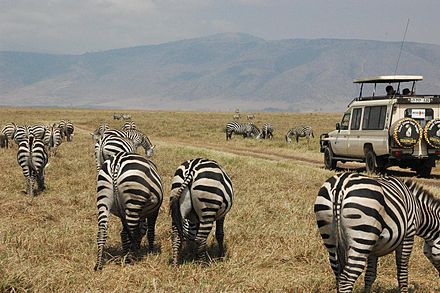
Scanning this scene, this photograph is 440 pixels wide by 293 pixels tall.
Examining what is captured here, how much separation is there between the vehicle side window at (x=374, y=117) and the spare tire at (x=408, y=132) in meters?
0.88

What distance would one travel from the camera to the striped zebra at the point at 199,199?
6977 mm

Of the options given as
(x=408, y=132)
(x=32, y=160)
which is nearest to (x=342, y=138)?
(x=408, y=132)

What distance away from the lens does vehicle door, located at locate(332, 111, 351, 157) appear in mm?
18938

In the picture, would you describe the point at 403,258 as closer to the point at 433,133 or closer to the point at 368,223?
the point at 368,223

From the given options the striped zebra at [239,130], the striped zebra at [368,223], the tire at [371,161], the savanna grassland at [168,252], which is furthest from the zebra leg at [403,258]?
the striped zebra at [239,130]

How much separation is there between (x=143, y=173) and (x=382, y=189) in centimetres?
355

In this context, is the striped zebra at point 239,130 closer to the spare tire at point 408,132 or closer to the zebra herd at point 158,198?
the spare tire at point 408,132

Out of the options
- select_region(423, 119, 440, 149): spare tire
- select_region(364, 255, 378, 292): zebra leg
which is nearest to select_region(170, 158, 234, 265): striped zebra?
select_region(364, 255, 378, 292): zebra leg

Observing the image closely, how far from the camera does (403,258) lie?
5.88m

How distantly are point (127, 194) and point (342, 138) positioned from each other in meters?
13.7

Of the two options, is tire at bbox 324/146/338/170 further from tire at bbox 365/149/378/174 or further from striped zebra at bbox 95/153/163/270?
striped zebra at bbox 95/153/163/270

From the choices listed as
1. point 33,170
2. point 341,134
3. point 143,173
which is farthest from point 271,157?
point 143,173

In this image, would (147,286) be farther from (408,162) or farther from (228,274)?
(408,162)

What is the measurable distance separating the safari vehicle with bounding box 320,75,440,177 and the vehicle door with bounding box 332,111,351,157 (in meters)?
0.22
